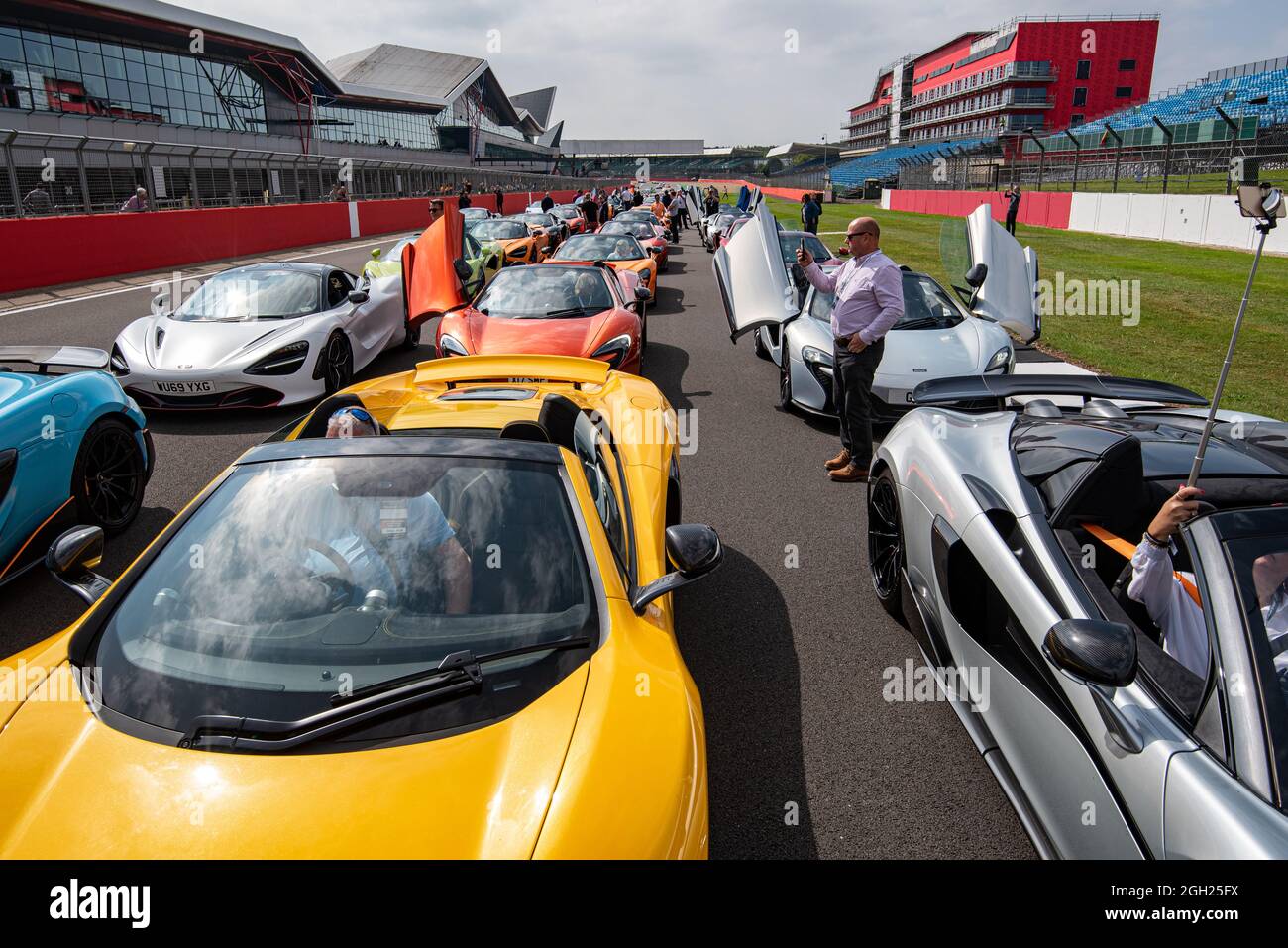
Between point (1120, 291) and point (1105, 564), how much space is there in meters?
15.7

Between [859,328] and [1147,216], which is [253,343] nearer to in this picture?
[859,328]

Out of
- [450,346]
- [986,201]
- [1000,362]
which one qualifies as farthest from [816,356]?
[986,201]

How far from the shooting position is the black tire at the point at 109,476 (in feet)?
15.5

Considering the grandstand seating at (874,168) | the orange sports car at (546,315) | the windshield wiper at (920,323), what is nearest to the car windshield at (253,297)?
the orange sports car at (546,315)

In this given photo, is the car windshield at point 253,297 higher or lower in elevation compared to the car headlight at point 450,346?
higher

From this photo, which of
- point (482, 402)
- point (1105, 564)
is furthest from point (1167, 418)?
point (482, 402)

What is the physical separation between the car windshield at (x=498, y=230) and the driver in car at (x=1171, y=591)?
18.0 m

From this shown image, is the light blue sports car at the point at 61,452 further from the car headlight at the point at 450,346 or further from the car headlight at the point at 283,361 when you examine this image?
the car headlight at the point at 450,346

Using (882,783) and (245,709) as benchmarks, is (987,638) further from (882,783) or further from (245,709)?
(245,709)

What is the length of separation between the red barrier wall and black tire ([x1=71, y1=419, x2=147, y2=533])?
24.2 m

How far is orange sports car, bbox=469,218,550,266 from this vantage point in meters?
17.4

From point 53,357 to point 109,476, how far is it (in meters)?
0.79

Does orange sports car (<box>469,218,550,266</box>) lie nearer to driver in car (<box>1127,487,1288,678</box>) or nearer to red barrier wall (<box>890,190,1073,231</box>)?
red barrier wall (<box>890,190,1073,231</box>)

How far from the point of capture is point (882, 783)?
121 inches
